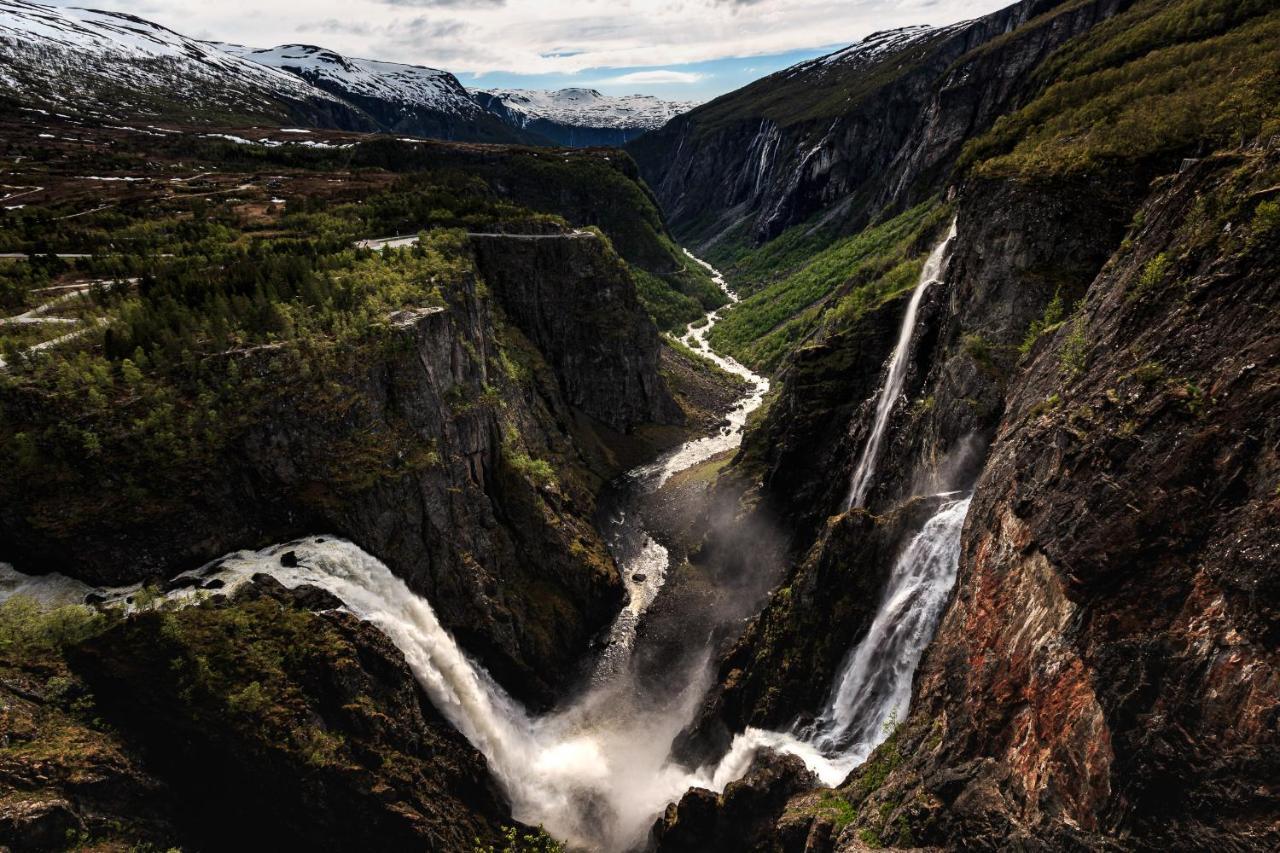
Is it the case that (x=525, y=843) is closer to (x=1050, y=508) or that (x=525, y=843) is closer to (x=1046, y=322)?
(x=1050, y=508)

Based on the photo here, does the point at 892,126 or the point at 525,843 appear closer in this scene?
the point at 525,843

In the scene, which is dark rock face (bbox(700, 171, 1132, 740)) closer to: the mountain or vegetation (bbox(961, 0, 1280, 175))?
the mountain

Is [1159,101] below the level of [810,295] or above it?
above

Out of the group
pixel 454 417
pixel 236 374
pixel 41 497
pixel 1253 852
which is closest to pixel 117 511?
pixel 41 497

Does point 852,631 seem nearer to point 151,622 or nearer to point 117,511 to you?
point 151,622

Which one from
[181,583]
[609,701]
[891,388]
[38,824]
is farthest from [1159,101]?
[38,824]

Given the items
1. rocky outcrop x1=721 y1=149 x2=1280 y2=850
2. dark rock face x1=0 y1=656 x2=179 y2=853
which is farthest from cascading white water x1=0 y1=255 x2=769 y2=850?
rocky outcrop x1=721 y1=149 x2=1280 y2=850

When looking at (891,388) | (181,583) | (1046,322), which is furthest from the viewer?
(891,388)
